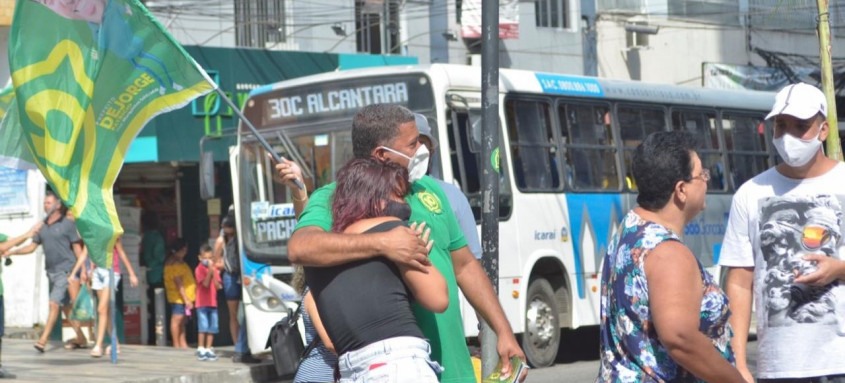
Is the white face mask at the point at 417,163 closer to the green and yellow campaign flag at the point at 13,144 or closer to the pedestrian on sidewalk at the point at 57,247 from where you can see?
the green and yellow campaign flag at the point at 13,144

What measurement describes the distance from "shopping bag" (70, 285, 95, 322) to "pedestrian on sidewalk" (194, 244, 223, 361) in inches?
50.0

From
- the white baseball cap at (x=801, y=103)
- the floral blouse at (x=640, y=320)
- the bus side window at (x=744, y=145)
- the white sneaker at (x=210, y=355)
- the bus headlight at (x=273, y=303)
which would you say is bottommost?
the white sneaker at (x=210, y=355)

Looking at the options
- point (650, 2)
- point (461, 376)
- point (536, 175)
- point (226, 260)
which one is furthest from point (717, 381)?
point (650, 2)

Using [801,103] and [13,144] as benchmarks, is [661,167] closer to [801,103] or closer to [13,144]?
[801,103]

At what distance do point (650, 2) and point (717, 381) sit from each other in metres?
27.6

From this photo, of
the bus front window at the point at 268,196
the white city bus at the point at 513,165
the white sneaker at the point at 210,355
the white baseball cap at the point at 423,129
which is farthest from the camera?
the white sneaker at the point at 210,355

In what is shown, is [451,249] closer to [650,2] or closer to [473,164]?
[473,164]

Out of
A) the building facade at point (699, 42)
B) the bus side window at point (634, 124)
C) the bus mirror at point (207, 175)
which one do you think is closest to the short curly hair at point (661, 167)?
the bus mirror at point (207, 175)

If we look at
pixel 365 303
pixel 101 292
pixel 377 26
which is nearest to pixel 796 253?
pixel 365 303

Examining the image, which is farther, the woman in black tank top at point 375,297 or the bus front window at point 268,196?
the bus front window at point 268,196

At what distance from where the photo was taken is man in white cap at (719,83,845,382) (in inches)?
205

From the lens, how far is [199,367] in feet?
49.9

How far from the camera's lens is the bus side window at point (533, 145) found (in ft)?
50.0

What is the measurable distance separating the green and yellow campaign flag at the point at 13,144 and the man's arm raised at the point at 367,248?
9034 millimetres
